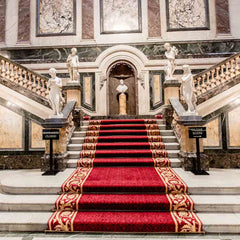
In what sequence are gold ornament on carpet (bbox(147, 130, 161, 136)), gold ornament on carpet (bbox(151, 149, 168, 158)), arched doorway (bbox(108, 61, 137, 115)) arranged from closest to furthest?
gold ornament on carpet (bbox(151, 149, 168, 158)) → gold ornament on carpet (bbox(147, 130, 161, 136)) → arched doorway (bbox(108, 61, 137, 115))

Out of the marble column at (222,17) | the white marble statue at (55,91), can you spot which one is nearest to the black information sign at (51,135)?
the white marble statue at (55,91)

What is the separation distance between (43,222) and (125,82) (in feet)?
24.0

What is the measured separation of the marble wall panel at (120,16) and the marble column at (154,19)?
0.46m

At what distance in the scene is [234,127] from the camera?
16.8 ft

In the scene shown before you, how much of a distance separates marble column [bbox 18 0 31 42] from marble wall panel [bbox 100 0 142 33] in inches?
130

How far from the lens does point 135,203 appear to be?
267 cm

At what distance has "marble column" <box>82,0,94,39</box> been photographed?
8.60 m

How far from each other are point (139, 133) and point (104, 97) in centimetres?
387

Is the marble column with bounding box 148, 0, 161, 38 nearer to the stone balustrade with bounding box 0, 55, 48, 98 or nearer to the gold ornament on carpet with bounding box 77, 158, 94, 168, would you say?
the stone balustrade with bounding box 0, 55, 48, 98

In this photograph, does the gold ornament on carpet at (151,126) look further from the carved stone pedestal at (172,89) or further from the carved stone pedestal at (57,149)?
the carved stone pedestal at (57,149)

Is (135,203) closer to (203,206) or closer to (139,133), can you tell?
(203,206)

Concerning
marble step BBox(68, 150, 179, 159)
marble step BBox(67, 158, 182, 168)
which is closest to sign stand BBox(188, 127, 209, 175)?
marble step BBox(67, 158, 182, 168)

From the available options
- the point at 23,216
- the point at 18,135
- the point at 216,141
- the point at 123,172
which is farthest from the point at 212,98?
the point at 18,135

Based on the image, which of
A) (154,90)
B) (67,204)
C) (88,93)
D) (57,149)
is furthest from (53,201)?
(154,90)
